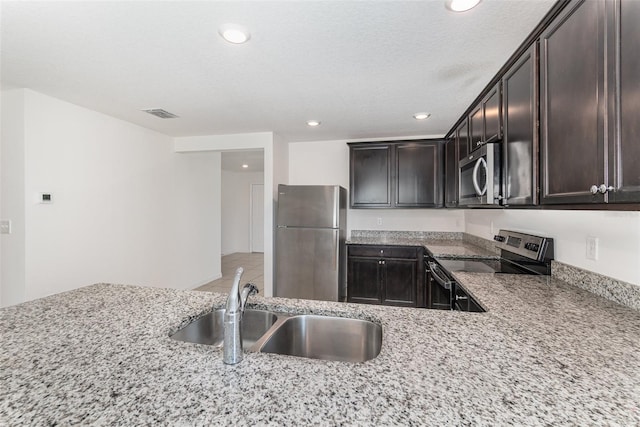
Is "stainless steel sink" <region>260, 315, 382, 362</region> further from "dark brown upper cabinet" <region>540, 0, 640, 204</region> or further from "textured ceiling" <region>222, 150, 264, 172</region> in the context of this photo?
"textured ceiling" <region>222, 150, 264, 172</region>

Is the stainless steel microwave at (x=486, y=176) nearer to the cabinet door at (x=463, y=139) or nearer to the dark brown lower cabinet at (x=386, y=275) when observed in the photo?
the cabinet door at (x=463, y=139)

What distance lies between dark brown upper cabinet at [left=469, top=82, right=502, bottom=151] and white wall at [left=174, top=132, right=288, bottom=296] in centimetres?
245

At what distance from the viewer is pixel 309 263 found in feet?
11.9

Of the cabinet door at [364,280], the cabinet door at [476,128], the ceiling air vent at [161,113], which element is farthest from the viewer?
the cabinet door at [364,280]

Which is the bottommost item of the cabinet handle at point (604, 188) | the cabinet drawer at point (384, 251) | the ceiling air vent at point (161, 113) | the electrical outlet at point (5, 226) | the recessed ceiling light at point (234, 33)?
the cabinet drawer at point (384, 251)

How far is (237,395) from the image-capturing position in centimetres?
69

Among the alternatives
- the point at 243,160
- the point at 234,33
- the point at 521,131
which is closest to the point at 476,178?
the point at 521,131

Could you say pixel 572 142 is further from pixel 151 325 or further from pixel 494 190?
pixel 151 325

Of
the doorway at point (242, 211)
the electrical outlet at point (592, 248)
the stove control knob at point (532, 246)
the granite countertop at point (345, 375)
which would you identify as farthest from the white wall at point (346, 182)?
the doorway at point (242, 211)

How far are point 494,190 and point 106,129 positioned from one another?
12.7ft

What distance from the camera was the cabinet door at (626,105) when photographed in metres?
0.86

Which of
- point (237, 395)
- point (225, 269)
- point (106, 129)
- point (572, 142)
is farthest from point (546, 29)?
point (225, 269)

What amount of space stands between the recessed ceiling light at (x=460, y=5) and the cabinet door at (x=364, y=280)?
267 centimetres

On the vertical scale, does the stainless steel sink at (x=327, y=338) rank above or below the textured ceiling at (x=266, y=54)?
below
